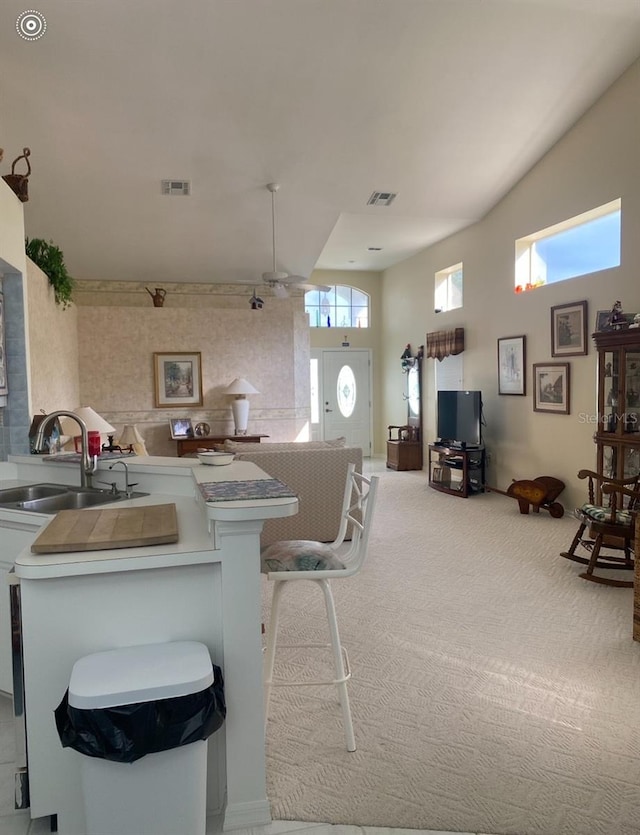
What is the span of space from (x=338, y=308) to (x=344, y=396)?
159 cm

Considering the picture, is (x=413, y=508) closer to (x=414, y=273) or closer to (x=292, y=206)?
(x=292, y=206)

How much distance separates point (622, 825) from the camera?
174 centimetres

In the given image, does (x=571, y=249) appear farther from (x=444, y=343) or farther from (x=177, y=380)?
(x=177, y=380)

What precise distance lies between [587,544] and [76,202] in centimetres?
594

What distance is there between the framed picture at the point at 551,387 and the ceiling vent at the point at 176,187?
13.7 feet

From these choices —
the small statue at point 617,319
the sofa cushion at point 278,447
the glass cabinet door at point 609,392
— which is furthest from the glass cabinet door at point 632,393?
the sofa cushion at point 278,447

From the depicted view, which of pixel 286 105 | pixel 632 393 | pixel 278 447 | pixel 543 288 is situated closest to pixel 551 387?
pixel 543 288

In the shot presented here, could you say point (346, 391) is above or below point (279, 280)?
below

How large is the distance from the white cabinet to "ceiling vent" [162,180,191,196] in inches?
181

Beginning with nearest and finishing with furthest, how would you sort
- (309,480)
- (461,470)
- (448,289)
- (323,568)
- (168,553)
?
(168,553) < (323,568) < (309,480) < (461,470) < (448,289)

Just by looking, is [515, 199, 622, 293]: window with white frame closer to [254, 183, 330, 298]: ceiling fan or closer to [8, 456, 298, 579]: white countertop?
[254, 183, 330, 298]: ceiling fan

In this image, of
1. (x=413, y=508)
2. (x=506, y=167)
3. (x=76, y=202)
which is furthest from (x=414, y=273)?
(x=76, y=202)

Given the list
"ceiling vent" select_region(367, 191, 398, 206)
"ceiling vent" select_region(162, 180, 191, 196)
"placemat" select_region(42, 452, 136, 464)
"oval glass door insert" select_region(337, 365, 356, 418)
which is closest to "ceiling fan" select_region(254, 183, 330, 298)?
"ceiling vent" select_region(162, 180, 191, 196)

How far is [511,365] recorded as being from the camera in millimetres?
6602
